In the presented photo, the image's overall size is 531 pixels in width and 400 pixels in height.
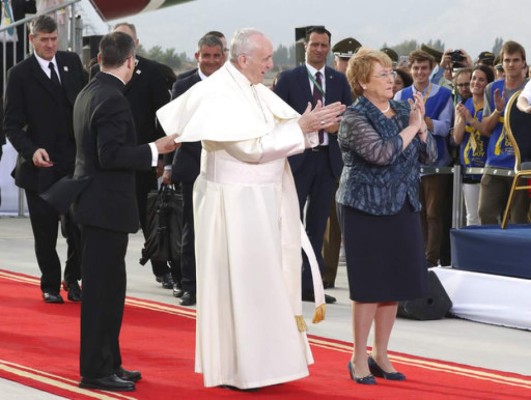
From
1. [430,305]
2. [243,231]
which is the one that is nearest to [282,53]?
[430,305]

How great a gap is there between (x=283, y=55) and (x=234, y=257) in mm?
10041

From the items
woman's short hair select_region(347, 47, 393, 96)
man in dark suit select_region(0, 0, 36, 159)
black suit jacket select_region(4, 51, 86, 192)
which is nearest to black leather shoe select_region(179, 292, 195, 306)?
black suit jacket select_region(4, 51, 86, 192)

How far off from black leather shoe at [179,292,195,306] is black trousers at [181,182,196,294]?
0.13 ft

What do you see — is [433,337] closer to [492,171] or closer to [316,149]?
[316,149]

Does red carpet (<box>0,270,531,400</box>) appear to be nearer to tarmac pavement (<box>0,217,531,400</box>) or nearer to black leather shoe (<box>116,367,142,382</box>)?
black leather shoe (<box>116,367,142,382</box>)

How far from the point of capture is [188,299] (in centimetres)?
890

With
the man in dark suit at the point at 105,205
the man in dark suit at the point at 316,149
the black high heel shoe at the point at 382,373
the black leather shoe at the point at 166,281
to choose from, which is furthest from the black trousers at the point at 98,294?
the black leather shoe at the point at 166,281

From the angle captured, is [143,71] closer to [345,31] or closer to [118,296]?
[118,296]

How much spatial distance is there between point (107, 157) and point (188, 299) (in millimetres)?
3026

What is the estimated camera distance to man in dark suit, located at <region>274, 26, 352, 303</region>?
30.0 ft

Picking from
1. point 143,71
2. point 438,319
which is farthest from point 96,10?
point 438,319

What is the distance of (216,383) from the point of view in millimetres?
6172

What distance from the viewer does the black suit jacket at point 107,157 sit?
602cm

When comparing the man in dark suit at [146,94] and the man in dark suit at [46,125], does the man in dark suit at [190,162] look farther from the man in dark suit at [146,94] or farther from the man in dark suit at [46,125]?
the man in dark suit at [46,125]
